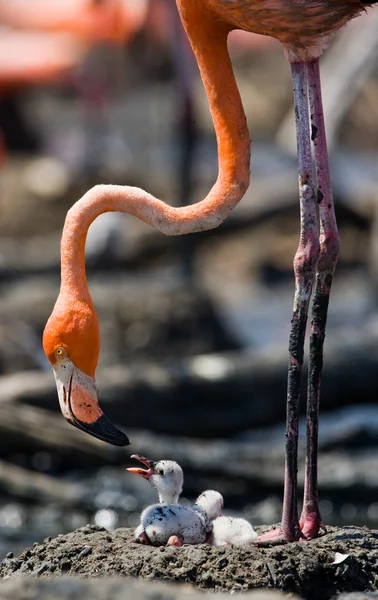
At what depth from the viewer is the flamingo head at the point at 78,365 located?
18.5ft

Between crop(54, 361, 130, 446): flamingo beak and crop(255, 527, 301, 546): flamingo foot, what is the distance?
74cm

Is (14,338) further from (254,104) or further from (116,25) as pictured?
(254,104)

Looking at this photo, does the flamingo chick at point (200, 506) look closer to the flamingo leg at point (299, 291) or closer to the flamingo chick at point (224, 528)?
the flamingo chick at point (224, 528)

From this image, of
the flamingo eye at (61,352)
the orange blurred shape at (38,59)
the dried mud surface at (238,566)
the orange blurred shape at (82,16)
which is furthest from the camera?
the orange blurred shape at (38,59)

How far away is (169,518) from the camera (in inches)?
222

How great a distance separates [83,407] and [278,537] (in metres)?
1.03

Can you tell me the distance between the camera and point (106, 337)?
1216 centimetres

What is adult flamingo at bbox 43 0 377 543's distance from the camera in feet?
18.8

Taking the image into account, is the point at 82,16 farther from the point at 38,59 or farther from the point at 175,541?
the point at 175,541

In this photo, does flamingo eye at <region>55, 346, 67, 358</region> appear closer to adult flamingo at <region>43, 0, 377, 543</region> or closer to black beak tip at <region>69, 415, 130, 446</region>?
adult flamingo at <region>43, 0, 377, 543</region>

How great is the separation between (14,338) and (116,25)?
8930 millimetres

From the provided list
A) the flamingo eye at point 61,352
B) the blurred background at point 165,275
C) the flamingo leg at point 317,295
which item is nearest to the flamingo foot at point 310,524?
the flamingo leg at point 317,295

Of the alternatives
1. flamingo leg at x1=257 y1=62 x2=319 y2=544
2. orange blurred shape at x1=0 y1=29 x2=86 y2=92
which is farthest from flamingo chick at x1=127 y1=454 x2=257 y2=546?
orange blurred shape at x1=0 y1=29 x2=86 y2=92

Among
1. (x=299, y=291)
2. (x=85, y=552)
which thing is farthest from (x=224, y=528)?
(x=299, y=291)
